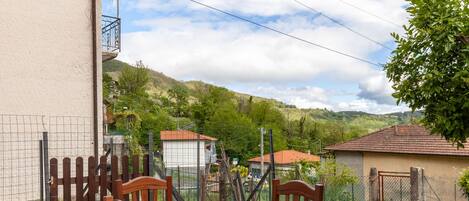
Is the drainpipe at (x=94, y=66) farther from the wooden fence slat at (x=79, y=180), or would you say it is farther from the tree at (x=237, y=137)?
the tree at (x=237, y=137)

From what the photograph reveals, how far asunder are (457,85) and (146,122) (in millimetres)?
24424

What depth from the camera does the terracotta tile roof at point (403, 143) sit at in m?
16.2

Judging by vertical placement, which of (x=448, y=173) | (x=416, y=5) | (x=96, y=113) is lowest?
(x=448, y=173)

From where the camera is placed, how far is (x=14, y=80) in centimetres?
716

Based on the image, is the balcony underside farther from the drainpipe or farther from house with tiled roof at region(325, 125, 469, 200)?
house with tiled roof at region(325, 125, 469, 200)

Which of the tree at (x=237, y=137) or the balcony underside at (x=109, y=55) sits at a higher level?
the balcony underside at (x=109, y=55)

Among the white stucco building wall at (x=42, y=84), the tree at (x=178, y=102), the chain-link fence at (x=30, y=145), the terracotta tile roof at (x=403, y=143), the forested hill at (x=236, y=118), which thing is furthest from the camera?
the tree at (x=178, y=102)

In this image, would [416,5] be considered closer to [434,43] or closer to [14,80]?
[434,43]

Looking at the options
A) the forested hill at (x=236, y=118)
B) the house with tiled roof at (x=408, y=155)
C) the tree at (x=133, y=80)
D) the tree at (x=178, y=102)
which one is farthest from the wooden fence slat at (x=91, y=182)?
the tree at (x=178, y=102)

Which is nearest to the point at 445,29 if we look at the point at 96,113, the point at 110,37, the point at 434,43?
the point at 434,43

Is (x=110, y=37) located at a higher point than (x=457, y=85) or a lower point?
higher

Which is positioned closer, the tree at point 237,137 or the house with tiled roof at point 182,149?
the house with tiled roof at point 182,149

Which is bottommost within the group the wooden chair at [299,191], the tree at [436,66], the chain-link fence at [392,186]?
the chain-link fence at [392,186]

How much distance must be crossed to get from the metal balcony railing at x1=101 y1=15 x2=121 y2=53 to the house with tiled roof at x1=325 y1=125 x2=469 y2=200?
386 inches
